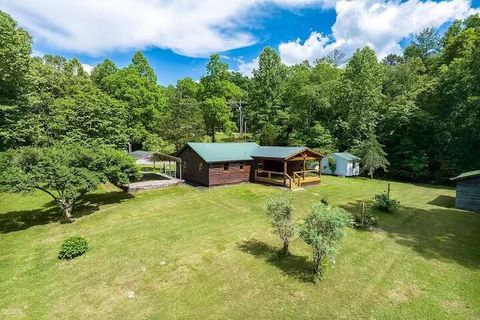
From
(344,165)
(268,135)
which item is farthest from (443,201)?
(268,135)

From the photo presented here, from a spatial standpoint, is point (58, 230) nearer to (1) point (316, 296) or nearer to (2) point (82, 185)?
(2) point (82, 185)

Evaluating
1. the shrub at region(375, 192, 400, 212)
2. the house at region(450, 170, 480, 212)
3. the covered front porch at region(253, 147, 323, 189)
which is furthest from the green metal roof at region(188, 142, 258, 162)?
the house at region(450, 170, 480, 212)

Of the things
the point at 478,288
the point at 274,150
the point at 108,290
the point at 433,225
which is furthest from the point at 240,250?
the point at 274,150

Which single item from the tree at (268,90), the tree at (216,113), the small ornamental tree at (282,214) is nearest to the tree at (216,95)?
the tree at (216,113)

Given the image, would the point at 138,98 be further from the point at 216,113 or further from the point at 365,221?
the point at 365,221

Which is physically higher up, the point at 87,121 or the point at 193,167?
the point at 87,121
